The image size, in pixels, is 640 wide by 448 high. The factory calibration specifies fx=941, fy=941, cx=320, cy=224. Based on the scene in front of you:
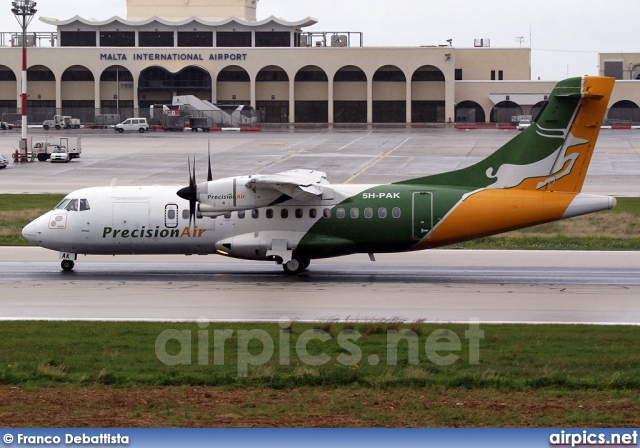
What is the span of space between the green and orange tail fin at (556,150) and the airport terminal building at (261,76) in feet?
297

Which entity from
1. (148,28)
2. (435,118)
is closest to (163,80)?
(148,28)

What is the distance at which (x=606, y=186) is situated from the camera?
5869 centimetres

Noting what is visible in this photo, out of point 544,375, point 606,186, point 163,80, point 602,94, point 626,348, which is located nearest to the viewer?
point 544,375

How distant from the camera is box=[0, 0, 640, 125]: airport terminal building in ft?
398

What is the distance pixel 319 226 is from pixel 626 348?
1321 centimetres

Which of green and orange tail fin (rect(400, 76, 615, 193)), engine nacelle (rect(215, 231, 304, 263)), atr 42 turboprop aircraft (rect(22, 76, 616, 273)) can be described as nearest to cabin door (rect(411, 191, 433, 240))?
atr 42 turboprop aircraft (rect(22, 76, 616, 273))

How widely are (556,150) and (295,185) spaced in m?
8.50

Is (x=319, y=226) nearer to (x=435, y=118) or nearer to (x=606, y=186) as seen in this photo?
(x=606, y=186)

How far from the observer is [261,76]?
123m

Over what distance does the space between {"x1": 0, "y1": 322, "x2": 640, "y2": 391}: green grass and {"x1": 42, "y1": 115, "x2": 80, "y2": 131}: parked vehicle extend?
90.0 metres

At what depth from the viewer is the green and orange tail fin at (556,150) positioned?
30188mm

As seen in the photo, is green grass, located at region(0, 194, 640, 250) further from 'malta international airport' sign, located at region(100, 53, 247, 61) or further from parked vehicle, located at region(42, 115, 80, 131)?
'malta international airport' sign, located at region(100, 53, 247, 61)

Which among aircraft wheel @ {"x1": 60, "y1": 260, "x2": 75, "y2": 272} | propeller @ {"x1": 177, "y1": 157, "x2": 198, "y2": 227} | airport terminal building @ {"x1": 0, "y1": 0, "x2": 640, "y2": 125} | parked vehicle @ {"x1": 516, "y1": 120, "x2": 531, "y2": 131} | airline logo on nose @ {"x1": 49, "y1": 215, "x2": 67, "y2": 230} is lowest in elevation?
aircraft wheel @ {"x1": 60, "y1": 260, "x2": 75, "y2": 272}

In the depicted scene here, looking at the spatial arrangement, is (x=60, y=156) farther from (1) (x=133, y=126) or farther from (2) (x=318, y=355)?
(2) (x=318, y=355)
